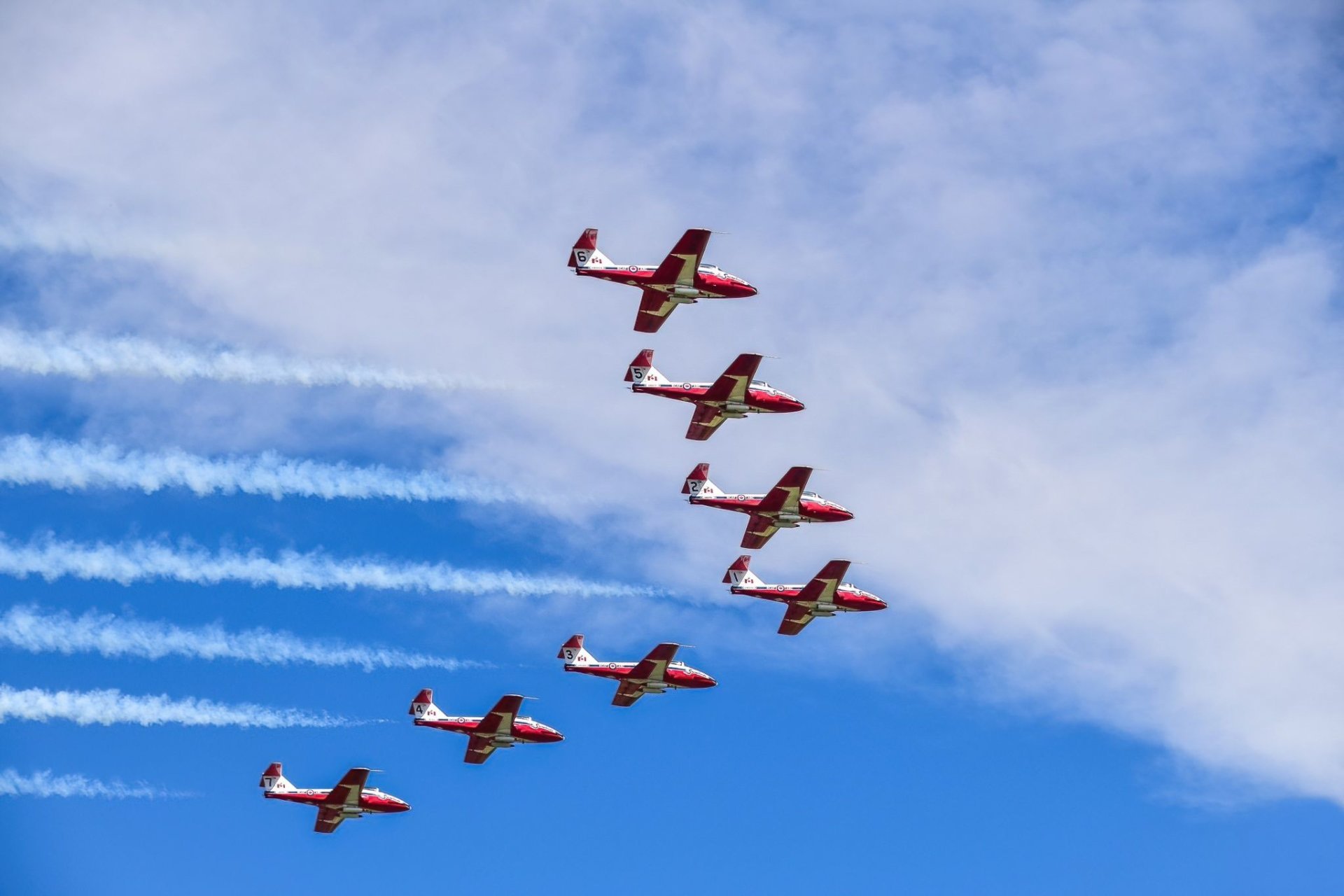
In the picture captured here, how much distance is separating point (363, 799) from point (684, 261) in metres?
36.3

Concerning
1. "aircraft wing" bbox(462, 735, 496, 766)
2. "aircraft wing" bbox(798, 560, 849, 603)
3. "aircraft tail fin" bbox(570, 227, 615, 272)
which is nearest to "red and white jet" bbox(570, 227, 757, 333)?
"aircraft tail fin" bbox(570, 227, 615, 272)

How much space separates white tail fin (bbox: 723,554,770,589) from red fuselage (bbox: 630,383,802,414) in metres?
11.2

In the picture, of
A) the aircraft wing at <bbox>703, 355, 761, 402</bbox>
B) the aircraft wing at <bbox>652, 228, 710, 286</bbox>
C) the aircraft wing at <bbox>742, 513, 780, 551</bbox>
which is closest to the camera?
the aircraft wing at <bbox>652, 228, 710, 286</bbox>

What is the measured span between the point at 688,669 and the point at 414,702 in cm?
1501

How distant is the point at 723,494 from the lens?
313ft

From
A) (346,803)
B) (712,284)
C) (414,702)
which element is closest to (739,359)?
(712,284)

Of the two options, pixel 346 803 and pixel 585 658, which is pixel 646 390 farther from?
pixel 346 803

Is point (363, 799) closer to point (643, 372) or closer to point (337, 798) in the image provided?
point (337, 798)

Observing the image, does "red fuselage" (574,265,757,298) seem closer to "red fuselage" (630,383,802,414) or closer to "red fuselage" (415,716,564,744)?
"red fuselage" (630,383,802,414)

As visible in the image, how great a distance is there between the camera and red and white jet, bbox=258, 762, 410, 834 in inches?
3878

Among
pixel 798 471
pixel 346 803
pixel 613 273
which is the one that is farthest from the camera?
pixel 346 803

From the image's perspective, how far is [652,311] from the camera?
285 feet

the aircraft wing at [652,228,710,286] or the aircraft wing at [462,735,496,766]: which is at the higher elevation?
the aircraft wing at [652,228,710,286]

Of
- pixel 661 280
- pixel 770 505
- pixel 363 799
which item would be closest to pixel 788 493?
pixel 770 505
